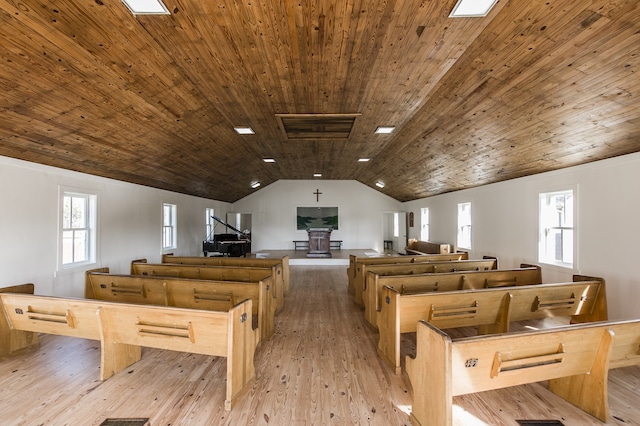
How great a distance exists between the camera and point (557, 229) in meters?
4.91

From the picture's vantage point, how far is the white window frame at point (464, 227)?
7457mm

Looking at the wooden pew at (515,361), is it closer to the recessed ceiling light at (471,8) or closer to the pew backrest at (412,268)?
the recessed ceiling light at (471,8)

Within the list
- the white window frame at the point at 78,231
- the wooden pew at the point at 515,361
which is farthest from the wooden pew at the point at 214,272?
the wooden pew at the point at 515,361

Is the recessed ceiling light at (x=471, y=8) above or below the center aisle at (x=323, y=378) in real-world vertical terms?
above

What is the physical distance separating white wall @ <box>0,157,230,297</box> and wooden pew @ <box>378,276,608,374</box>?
15.1 feet

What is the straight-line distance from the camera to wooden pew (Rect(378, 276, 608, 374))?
2.94 metres

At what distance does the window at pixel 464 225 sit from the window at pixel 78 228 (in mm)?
8074

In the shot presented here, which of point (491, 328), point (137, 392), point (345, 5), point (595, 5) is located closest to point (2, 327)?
point (137, 392)

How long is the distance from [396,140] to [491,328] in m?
3.73

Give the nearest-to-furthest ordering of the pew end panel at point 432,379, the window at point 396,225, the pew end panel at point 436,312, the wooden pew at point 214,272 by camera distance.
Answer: the pew end panel at point 432,379 → the pew end panel at point 436,312 → the wooden pew at point 214,272 → the window at point 396,225

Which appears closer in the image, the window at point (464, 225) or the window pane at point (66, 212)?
the window pane at point (66, 212)

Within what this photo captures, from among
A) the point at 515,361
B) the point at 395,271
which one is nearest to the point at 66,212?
the point at 395,271

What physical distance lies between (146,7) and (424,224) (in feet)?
32.3

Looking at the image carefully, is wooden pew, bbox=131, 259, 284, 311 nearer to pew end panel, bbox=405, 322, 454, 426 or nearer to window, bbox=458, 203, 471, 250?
pew end panel, bbox=405, 322, 454, 426
